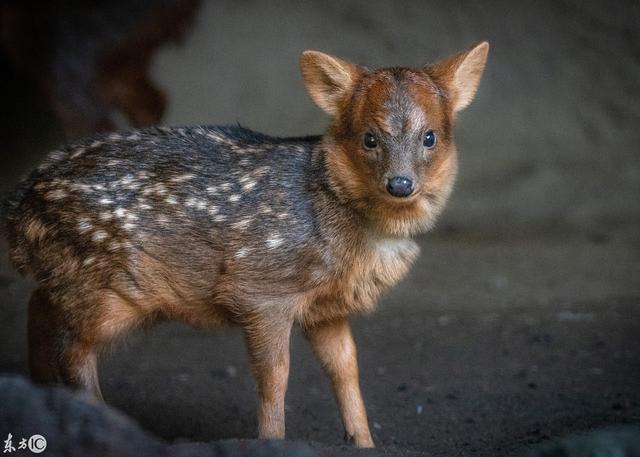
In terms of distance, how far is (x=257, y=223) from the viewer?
200 inches

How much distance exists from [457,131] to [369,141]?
178 inches

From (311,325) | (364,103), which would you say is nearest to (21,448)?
(311,325)

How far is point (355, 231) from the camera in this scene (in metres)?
5.08

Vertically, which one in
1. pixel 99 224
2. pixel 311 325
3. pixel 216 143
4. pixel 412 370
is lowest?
pixel 412 370

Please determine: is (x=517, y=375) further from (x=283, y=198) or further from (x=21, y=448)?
(x=21, y=448)

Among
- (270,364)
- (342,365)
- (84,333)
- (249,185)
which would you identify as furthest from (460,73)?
(84,333)

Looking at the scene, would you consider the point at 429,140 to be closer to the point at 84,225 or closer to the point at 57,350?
the point at 84,225

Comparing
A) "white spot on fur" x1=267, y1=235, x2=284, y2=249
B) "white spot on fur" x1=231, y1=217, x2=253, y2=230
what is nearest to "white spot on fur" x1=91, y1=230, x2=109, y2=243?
"white spot on fur" x1=231, y1=217, x2=253, y2=230

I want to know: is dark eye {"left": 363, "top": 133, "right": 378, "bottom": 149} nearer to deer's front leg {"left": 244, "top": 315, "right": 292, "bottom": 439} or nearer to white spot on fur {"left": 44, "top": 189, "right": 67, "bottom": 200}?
deer's front leg {"left": 244, "top": 315, "right": 292, "bottom": 439}

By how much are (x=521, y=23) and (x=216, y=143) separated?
457cm

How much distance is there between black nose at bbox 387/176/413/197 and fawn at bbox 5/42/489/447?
68 mm

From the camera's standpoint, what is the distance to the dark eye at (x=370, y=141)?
16.4ft

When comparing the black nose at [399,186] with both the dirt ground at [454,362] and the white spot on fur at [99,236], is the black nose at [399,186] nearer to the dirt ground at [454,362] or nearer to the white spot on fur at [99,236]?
the dirt ground at [454,362]

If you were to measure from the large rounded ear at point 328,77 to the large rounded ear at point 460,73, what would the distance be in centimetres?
40
